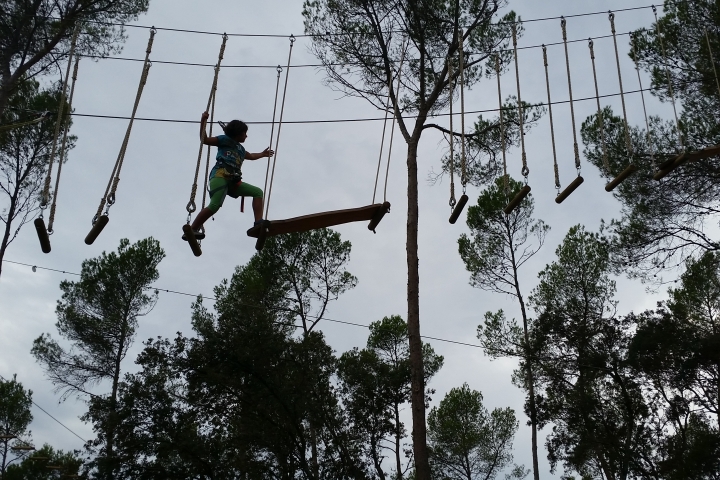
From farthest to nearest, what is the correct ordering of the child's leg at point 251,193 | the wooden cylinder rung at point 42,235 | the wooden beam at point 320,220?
the child's leg at point 251,193
the wooden beam at point 320,220
the wooden cylinder rung at point 42,235

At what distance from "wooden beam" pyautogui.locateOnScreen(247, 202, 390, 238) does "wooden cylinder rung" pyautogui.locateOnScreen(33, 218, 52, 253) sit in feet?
5.02

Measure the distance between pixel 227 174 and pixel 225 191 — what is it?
0.14 m

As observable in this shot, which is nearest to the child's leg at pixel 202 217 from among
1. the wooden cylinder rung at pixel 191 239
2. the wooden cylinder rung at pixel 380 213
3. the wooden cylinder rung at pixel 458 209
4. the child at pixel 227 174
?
the child at pixel 227 174

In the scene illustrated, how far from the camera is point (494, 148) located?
11.3 metres

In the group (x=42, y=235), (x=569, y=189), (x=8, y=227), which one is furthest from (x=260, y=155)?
(x=8, y=227)

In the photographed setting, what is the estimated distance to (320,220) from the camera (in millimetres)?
6086

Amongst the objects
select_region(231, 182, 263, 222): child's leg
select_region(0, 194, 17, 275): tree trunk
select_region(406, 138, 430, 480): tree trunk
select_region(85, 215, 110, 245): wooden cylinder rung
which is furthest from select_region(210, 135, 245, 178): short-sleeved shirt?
select_region(0, 194, 17, 275): tree trunk

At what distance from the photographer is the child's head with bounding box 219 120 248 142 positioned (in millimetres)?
6129

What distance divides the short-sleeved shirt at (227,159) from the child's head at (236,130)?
0.15ft

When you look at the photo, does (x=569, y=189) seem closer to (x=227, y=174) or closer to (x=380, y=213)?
(x=380, y=213)

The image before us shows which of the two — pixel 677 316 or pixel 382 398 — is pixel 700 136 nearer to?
pixel 677 316

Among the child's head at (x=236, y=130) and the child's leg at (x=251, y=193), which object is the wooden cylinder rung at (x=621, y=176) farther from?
the child's head at (x=236, y=130)

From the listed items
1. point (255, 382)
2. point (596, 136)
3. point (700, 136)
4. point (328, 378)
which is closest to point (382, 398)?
point (328, 378)

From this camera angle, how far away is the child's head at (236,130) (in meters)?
6.13
